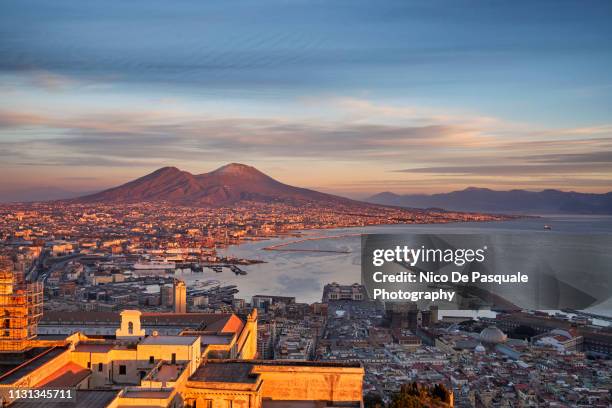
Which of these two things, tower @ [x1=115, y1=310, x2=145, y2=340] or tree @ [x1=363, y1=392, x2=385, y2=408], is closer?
tower @ [x1=115, y1=310, x2=145, y2=340]

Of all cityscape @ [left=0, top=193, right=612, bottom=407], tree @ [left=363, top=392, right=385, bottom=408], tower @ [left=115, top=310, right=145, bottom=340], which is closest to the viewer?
cityscape @ [left=0, top=193, right=612, bottom=407]

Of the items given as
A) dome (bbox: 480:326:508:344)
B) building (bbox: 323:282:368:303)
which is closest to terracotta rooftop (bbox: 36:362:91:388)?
dome (bbox: 480:326:508:344)

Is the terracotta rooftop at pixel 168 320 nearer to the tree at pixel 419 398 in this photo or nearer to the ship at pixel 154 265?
the tree at pixel 419 398

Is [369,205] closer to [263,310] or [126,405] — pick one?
[263,310]

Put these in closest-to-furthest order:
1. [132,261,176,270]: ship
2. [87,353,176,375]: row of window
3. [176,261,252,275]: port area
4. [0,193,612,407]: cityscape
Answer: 1. [87,353,176,375]: row of window
2. [0,193,612,407]: cityscape
3. [176,261,252,275]: port area
4. [132,261,176,270]: ship

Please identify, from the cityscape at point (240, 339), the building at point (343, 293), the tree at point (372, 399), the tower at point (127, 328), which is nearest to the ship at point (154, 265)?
the cityscape at point (240, 339)

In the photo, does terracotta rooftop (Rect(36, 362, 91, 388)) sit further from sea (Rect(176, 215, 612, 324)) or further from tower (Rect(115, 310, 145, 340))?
sea (Rect(176, 215, 612, 324))

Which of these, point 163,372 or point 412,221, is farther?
point 412,221

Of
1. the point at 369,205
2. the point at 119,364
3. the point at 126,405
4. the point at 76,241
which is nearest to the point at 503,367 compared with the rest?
the point at 119,364

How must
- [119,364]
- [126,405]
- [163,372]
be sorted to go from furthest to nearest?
1. [119,364]
2. [163,372]
3. [126,405]
